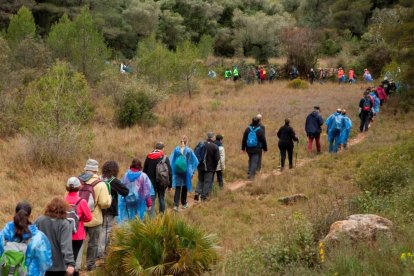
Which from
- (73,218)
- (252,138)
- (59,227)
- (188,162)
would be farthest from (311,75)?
(59,227)

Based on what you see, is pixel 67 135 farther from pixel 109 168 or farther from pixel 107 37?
pixel 107 37

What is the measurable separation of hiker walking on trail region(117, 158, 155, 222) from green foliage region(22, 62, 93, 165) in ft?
19.6

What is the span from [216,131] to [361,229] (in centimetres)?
1403

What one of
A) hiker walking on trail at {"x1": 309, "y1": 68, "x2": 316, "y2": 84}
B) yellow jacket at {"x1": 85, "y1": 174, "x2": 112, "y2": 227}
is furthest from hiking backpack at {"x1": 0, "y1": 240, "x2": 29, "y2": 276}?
hiker walking on trail at {"x1": 309, "y1": 68, "x2": 316, "y2": 84}

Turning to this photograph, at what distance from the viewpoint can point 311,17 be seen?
2263 inches

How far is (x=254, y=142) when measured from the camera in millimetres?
14039

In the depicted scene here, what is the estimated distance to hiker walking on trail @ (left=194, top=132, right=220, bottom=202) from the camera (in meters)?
12.3

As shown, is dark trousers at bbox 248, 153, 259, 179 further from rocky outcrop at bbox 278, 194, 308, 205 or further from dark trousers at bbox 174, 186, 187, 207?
dark trousers at bbox 174, 186, 187, 207

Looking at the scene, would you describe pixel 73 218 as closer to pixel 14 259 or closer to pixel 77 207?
pixel 77 207

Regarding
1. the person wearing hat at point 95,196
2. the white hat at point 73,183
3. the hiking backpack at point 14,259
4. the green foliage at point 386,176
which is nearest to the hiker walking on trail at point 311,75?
the green foliage at point 386,176

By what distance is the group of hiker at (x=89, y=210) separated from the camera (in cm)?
559

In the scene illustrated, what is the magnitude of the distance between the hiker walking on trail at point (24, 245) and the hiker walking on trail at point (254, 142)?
29.3 feet

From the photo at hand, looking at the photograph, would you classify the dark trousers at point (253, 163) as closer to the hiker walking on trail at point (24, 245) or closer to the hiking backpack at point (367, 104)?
the hiking backpack at point (367, 104)

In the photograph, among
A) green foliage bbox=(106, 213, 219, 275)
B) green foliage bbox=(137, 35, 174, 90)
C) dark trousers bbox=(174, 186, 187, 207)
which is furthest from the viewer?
green foliage bbox=(137, 35, 174, 90)
